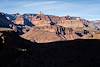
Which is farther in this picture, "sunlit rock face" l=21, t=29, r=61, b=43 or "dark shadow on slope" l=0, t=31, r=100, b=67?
"sunlit rock face" l=21, t=29, r=61, b=43

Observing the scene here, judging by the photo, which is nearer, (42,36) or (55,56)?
(55,56)

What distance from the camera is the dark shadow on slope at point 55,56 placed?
31.2 m

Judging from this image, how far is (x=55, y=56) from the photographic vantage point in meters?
35.4

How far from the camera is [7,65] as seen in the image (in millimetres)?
29922

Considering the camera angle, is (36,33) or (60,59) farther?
(36,33)

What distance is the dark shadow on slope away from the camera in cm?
3125

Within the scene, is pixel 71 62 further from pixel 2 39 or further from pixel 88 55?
pixel 2 39

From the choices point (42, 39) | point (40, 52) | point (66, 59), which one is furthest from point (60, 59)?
point (42, 39)

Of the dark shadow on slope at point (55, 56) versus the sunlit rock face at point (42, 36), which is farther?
the sunlit rock face at point (42, 36)

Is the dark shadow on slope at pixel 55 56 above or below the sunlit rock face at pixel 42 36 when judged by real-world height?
above

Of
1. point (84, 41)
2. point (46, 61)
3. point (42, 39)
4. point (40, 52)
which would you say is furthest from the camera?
point (42, 39)

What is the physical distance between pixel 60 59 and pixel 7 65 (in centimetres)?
782

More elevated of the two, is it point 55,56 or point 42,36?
point 55,56

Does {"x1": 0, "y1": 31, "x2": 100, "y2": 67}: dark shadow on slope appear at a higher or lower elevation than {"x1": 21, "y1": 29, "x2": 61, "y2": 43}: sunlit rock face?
higher
